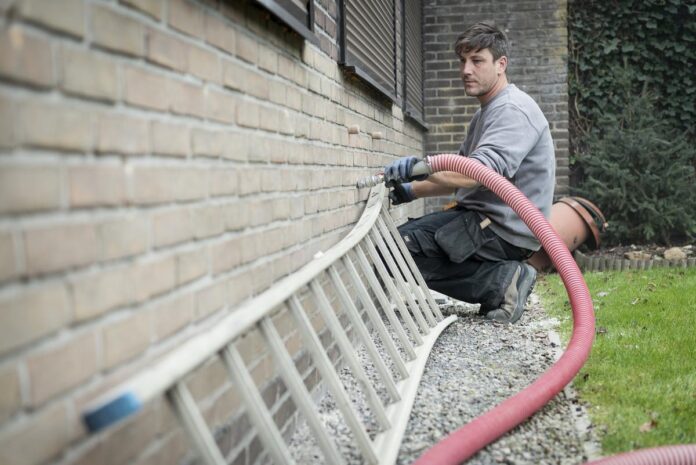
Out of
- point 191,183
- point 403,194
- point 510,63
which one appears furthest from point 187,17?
point 510,63

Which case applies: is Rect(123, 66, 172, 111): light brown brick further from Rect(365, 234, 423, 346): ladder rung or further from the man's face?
the man's face

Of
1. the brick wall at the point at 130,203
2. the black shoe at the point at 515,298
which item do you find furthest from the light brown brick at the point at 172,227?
the black shoe at the point at 515,298

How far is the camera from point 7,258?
3.04 ft

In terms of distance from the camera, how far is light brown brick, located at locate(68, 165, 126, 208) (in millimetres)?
1090

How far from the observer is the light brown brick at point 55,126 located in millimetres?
979

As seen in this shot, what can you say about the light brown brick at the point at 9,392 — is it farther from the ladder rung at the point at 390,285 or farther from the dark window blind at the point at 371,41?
the dark window blind at the point at 371,41

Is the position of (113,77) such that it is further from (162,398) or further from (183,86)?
(162,398)

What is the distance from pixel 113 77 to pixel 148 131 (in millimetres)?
155

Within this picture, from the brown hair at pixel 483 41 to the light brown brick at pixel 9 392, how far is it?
346cm

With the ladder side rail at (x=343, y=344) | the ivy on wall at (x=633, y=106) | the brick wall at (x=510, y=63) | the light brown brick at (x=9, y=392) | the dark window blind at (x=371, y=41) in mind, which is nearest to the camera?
the light brown brick at (x=9, y=392)

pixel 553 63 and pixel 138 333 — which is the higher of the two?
pixel 553 63

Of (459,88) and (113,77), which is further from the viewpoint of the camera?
(459,88)

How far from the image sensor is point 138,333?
129cm

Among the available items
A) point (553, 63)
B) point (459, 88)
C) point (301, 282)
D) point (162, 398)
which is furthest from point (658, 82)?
point (162, 398)
